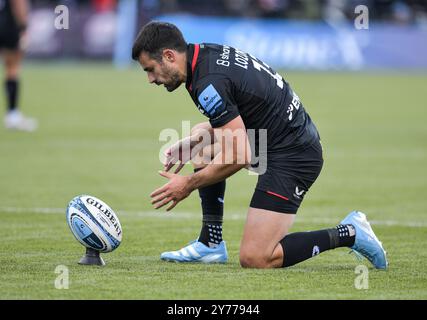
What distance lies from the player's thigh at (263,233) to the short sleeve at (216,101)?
2.90 ft

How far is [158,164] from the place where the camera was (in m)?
14.4

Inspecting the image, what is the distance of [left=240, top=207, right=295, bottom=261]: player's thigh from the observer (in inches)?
290

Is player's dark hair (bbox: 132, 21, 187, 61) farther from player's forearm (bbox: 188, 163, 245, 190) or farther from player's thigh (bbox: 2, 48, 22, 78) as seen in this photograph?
player's thigh (bbox: 2, 48, 22, 78)

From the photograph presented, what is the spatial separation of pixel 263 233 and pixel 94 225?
4.25 feet

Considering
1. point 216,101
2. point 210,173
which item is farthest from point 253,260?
point 216,101

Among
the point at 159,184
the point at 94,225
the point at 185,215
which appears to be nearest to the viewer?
the point at 94,225

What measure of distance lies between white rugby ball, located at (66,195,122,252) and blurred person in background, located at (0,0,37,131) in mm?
10319

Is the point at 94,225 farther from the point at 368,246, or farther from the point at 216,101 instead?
the point at 368,246

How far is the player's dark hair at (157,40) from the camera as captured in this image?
23.3ft

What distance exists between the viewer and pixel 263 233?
7426mm

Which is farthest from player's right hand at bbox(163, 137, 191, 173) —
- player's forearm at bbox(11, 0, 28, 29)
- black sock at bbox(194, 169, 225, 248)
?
player's forearm at bbox(11, 0, 28, 29)
